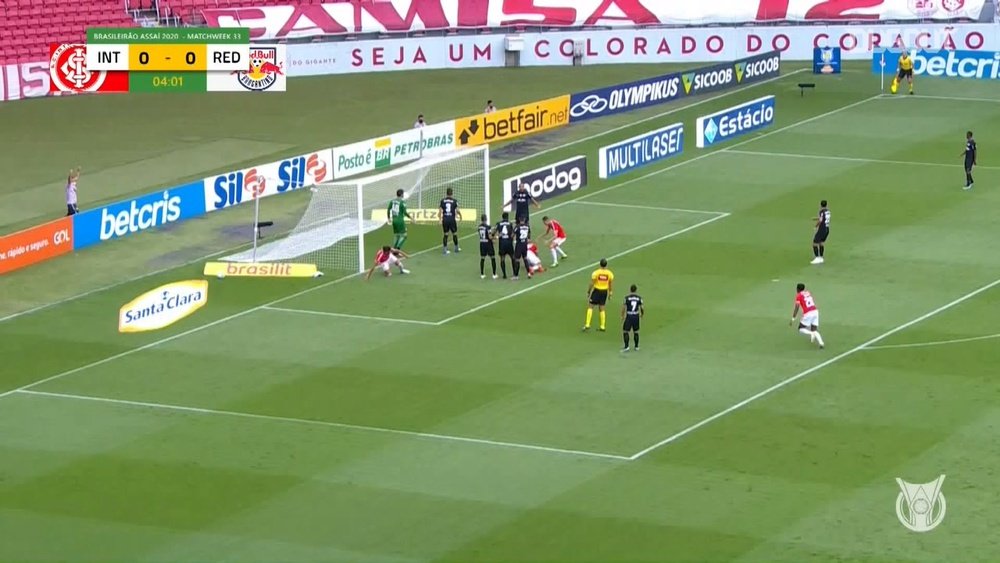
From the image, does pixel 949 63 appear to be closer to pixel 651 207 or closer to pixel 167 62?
pixel 651 207

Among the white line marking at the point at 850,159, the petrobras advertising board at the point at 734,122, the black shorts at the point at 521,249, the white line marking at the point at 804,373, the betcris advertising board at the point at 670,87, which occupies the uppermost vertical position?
the betcris advertising board at the point at 670,87

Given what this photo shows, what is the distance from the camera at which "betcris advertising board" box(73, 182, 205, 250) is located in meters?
47.3

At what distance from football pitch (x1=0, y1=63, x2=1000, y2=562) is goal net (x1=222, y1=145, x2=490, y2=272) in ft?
4.71

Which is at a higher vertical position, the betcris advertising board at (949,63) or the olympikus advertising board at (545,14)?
the olympikus advertising board at (545,14)

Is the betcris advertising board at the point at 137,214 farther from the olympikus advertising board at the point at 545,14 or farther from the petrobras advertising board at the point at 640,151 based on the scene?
the olympikus advertising board at the point at 545,14

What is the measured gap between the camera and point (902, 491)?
94.6ft

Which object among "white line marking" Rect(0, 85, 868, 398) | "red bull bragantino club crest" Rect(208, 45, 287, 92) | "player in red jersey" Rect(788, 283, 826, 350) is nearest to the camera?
"player in red jersey" Rect(788, 283, 826, 350)

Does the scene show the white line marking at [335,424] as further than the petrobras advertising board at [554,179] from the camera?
No

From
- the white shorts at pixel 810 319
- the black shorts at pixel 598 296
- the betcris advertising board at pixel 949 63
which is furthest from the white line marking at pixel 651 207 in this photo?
the betcris advertising board at pixel 949 63

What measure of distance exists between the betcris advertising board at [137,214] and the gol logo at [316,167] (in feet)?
12.7

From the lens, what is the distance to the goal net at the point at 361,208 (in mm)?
45312

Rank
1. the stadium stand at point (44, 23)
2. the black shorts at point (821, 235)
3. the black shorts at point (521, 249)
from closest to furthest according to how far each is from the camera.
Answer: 1. the black shorts at point (521, 249)
2. the black shorts at point (821, 235)
3. the stadium stand at point (44, 23)

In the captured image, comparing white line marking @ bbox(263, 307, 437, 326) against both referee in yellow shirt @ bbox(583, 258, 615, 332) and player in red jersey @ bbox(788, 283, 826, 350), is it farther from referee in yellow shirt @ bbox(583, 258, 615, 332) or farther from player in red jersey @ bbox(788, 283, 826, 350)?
player in red jersey @ bbox(788, 283, 826, 350)

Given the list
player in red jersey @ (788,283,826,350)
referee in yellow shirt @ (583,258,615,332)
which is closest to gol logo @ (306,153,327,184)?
referee in yellow shirt @ (583,258,615,332)
